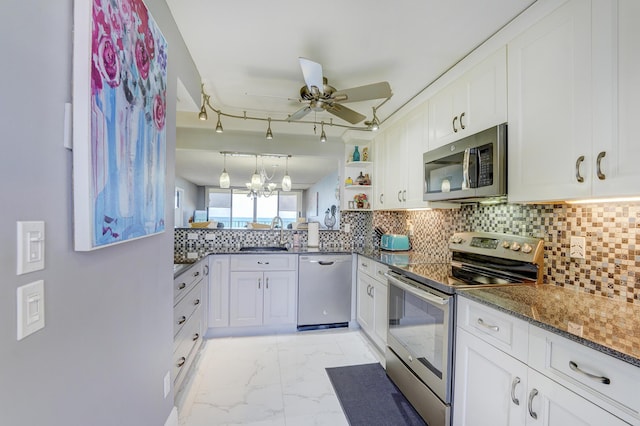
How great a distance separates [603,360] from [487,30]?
5.64ft

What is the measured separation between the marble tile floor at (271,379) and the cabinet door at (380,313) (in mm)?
166

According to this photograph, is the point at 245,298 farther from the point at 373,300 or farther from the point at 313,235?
the point at 373,300

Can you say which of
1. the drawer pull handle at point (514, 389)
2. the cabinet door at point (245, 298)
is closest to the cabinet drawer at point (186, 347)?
the cabinet door at point (245, 298)

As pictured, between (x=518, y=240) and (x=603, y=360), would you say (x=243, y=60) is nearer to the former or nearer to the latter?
(x=518, y=240)

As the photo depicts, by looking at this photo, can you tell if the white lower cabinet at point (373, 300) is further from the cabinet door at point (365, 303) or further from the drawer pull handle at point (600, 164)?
the drawer pull handle at point (600, 164)

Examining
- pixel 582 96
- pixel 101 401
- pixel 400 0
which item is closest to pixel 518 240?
pixel 582 96

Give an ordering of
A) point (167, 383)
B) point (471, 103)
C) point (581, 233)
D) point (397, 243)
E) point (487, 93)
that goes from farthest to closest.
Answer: point (397, 243) → point (471, 103) → point (487, 93) → point (167, 383) → point (581, 233)

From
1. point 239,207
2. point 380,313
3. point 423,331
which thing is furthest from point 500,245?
point 239,207

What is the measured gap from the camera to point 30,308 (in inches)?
24.8

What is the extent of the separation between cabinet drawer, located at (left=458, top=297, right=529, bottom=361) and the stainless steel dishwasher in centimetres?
178

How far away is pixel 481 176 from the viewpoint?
5.63 feet

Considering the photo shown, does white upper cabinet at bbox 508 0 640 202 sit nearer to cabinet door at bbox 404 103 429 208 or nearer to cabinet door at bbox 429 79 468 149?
cabinet door at bbox 429 79 468 149

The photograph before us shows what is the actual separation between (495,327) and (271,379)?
5.60ft

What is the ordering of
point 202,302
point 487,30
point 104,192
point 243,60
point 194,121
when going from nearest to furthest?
point 104,192
point 487,30
point 243,60
point 202,302
point 194,121
